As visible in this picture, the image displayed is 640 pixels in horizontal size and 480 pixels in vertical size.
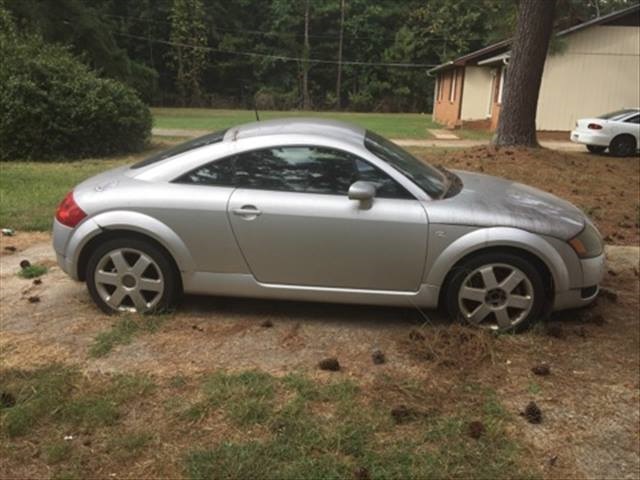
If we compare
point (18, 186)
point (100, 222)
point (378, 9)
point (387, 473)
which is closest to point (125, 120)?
point (18, 186)

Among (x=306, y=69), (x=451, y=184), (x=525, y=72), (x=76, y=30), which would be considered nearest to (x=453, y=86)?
(x=76, y=30)

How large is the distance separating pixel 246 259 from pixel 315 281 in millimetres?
508

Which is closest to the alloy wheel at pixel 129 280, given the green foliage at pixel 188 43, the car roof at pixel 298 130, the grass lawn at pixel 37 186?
the car roof at pixel 298 130

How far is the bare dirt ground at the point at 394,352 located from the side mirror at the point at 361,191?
0.97 meters

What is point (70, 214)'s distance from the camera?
4633 mm

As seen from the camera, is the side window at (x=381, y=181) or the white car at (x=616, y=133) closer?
the side window at (x=381, y=181)

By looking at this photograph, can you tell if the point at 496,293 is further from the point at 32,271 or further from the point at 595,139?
the point at 595,139

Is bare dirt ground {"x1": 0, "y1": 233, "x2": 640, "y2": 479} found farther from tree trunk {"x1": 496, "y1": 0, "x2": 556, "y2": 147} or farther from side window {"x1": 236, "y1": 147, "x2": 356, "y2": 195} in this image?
tree trunk {"x1": 496, "y1": 0, "x2": 556, "y2": 147}

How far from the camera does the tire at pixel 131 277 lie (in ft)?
14.8

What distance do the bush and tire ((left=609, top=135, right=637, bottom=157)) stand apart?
13.2 metres

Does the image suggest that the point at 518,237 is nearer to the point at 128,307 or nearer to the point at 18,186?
the point at 128,307

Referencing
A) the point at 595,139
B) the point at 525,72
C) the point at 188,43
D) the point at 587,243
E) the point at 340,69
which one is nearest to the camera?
the point at 587,243

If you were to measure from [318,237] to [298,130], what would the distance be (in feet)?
2.91

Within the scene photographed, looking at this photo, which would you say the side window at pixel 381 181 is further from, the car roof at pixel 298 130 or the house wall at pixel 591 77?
the house wall at pixel 591 77
